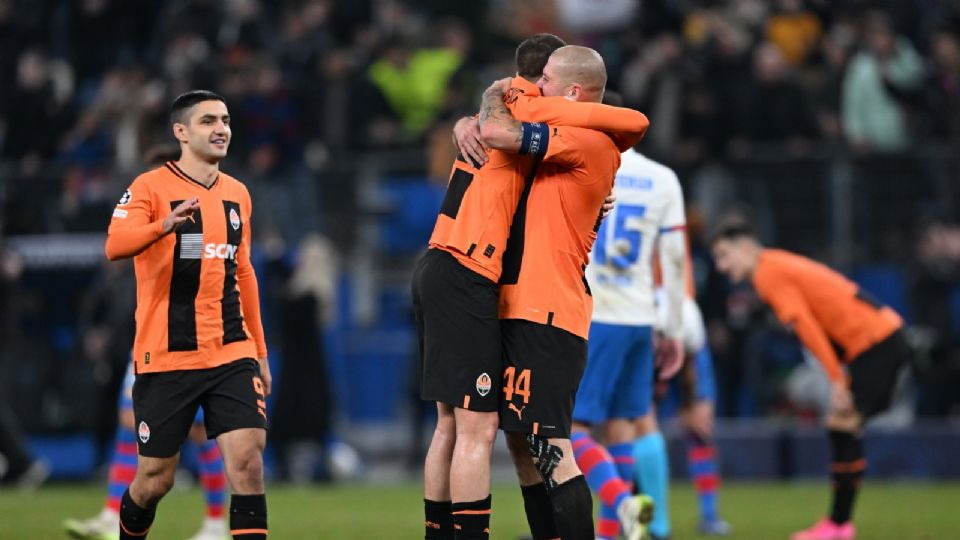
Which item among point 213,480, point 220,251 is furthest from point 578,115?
point 213,480

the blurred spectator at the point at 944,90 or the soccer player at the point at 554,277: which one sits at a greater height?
the blurred spectator at the point at 944,90

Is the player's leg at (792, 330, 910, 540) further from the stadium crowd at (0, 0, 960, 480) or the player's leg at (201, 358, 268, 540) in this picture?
the stadium crowd at (0, 0, 960, 480)

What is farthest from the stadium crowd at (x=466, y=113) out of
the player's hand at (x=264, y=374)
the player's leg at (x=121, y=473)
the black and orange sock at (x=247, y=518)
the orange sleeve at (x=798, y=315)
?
the black and orange sock at (x=247, y=518)

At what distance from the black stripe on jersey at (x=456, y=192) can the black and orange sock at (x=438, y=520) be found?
4.34 feet

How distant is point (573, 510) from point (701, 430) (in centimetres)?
532

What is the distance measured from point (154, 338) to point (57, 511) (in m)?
5.90

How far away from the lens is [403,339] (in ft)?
59.3

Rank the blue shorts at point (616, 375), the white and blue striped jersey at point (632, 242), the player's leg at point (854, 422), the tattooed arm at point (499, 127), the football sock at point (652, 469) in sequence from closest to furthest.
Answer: the tattooed arm at point (499, 127) < the blue shorts at point (616, 375) < the white and blue striped jersey at point (632, 242) < the football sock at point (652, 469) < the player's leg at point (854, 422)

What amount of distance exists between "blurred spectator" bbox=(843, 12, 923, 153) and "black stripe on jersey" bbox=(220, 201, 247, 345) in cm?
1213

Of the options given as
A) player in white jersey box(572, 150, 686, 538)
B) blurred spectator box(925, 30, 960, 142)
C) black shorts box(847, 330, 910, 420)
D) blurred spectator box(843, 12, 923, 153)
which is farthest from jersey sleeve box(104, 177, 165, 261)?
blurred spectator box(925, 30, 960, 142)

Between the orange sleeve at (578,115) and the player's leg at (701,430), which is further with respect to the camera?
the player's leg at (701,430)

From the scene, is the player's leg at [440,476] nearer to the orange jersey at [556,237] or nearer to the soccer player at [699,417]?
the orange jersey at [556,237]

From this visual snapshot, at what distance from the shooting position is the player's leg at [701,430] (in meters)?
11.9

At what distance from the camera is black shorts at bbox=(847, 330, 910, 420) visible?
37.3ft
